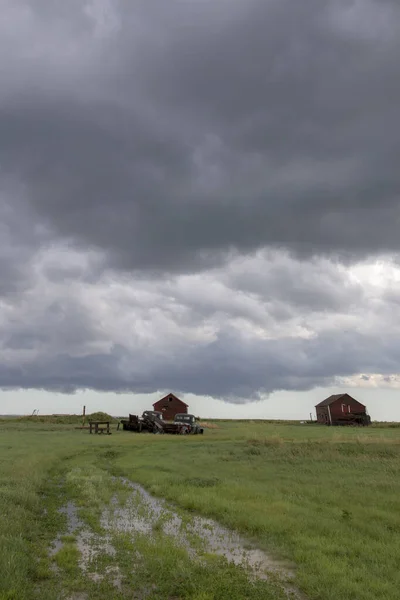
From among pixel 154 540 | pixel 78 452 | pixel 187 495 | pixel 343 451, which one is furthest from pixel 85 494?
pixel 343 451

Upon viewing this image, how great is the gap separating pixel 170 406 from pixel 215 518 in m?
83.3

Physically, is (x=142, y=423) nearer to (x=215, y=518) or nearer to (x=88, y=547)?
(x=215, y=518)

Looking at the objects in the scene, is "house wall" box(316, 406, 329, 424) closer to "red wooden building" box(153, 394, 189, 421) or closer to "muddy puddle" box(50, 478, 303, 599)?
"red wooden building" box(153, 394, 189, 421)

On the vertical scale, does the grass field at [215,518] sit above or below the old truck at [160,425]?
below

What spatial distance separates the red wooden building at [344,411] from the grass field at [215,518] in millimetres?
68194

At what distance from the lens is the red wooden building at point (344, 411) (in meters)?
94.2

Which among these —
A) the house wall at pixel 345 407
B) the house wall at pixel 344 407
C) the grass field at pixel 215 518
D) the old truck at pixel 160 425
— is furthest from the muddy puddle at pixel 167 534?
the house wall at pixel 345 407

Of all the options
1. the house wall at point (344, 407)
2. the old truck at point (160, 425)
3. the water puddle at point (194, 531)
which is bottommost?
the water puddle at point (194, 531)

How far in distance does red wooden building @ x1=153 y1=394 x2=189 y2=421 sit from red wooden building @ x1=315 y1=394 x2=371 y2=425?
98.3 feet

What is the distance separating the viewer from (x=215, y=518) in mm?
15086

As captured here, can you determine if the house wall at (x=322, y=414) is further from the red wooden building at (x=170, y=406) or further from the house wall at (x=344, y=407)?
the red wooden building at (x=170, y=406)

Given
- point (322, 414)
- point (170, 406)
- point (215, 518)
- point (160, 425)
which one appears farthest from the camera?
point (322, 414)

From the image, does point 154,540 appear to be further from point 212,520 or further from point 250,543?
point 212,520

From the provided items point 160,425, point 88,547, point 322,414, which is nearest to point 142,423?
point 160,425
